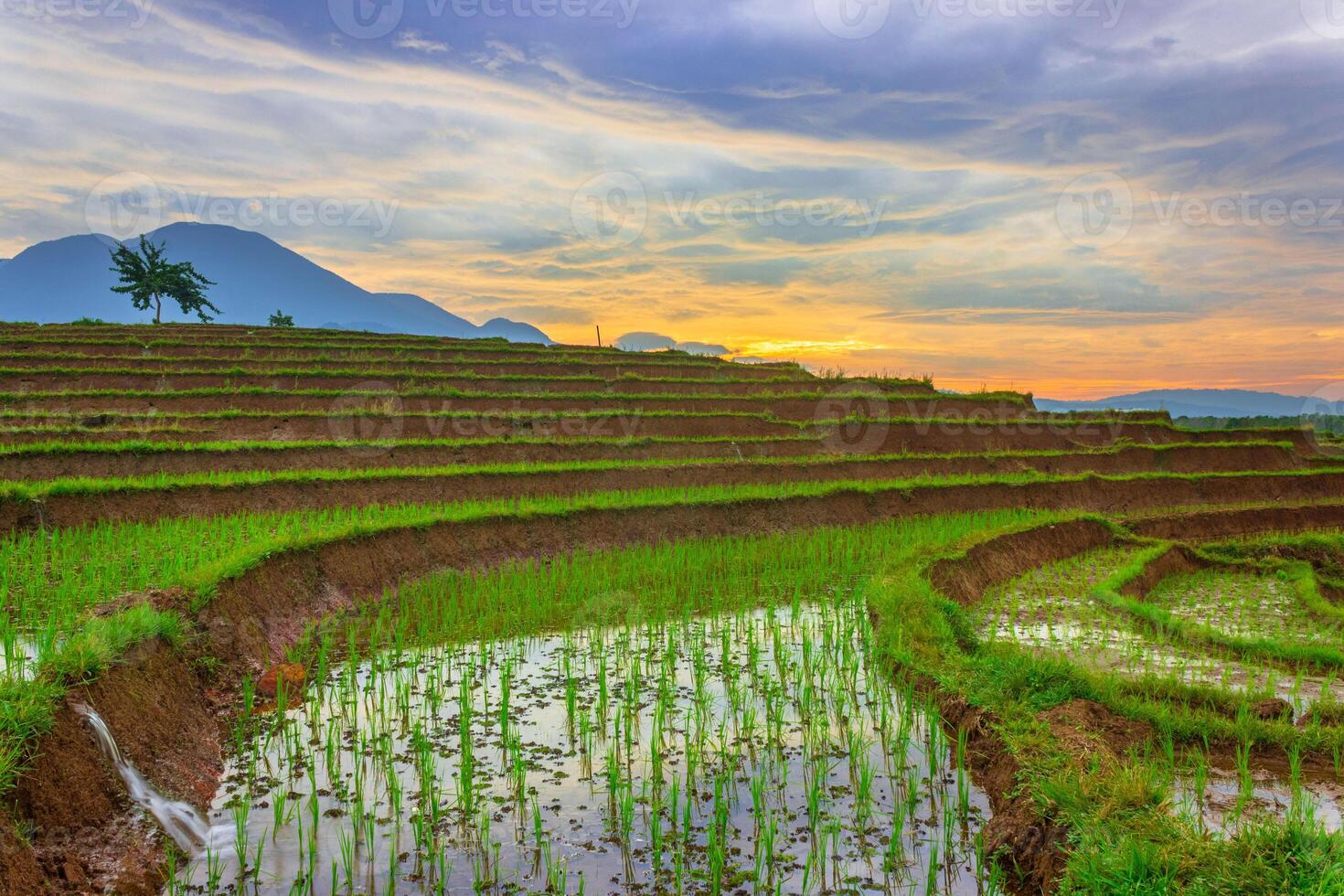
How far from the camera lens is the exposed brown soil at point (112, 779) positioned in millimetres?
3379

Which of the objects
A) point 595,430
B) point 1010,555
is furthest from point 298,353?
point 1010,555

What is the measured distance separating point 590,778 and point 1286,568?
10696 millimetres

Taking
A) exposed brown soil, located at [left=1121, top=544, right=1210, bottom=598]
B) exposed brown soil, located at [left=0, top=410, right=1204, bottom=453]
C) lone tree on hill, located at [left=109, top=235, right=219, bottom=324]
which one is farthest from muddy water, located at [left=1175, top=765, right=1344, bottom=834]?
lone tree on hill, located at [left=109, top=235, right=219, bottom=324]

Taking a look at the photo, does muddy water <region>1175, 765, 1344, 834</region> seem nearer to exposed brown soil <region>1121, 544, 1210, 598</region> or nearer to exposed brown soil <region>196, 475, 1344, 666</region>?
exposed brown soil <region>1121, 544, 1210, 598</region>

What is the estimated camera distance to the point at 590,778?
4.33 m

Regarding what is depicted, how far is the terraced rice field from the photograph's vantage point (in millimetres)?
3521

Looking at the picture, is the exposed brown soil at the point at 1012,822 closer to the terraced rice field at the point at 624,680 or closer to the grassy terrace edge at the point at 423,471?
the terraced rice field at the point at 624,680

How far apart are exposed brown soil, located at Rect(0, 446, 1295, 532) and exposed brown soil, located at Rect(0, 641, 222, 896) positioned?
6211 mm

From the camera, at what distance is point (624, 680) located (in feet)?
19.2

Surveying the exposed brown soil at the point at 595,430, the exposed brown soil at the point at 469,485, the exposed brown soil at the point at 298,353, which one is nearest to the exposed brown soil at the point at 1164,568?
the exposed brown soil at the point at 469,485

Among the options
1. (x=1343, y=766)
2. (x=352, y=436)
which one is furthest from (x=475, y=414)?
(x=1343, y=766)
